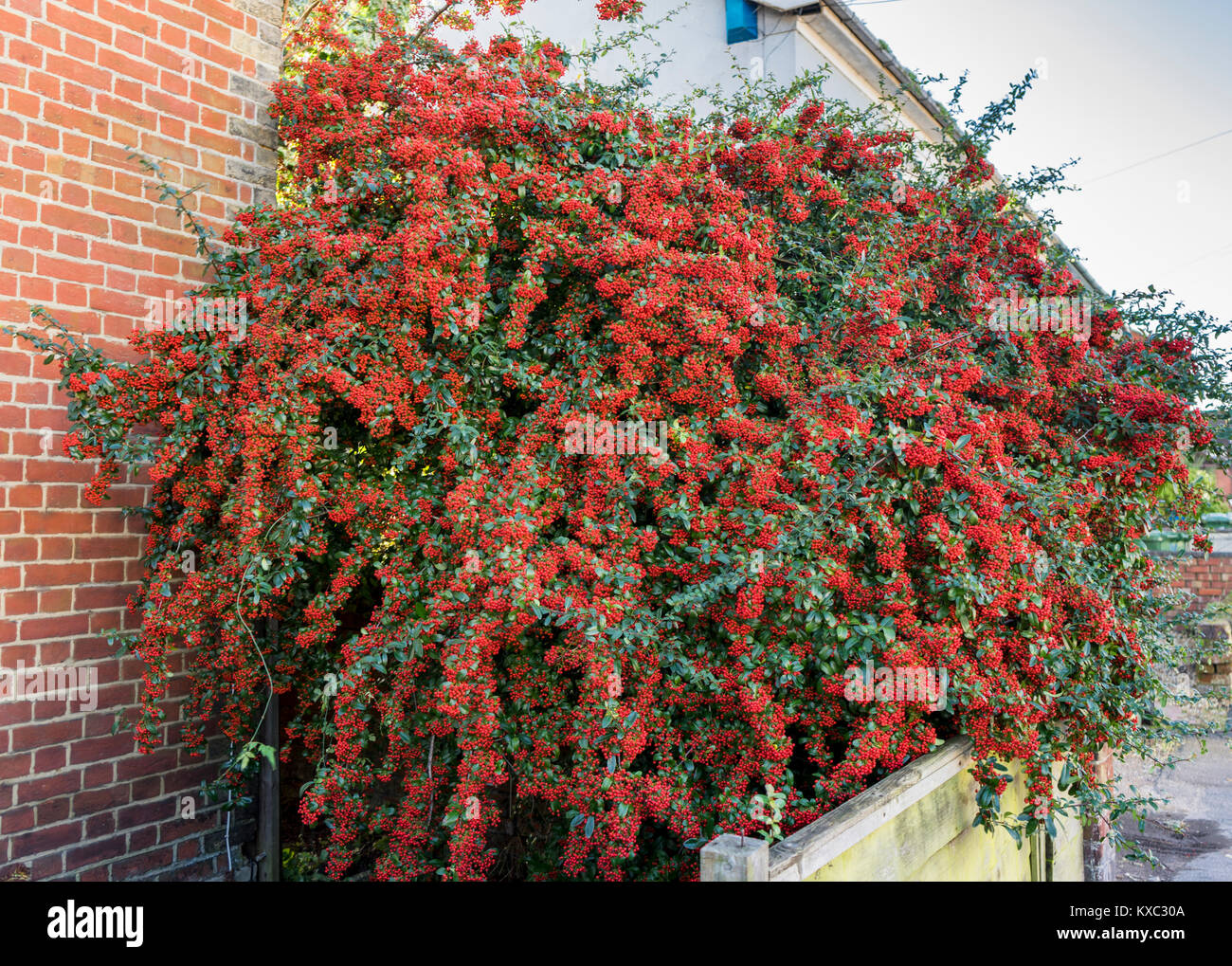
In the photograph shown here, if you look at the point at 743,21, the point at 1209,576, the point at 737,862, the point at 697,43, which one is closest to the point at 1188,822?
the point at 1209,576

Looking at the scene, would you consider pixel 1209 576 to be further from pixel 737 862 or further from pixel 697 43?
pixel 737 862

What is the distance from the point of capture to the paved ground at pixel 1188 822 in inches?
178

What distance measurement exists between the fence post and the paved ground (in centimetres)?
297

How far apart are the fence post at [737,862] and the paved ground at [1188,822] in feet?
9.76

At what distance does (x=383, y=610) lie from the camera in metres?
2.62

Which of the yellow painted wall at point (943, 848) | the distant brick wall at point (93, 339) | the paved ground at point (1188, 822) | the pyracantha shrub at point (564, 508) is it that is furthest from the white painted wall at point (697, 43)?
the paved ground at point (1188, 822)

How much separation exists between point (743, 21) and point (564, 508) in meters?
5.69

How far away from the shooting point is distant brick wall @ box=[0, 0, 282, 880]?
2846mm

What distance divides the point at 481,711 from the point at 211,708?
4.74 ft

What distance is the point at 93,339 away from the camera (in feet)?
10.0

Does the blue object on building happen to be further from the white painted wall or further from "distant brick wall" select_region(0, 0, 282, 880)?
"distant brick wall" select_region(0, 0, 282, 880)

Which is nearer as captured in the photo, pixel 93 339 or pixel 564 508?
pixel 564 508

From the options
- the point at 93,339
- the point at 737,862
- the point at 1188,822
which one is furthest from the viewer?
the point at 1188,822
